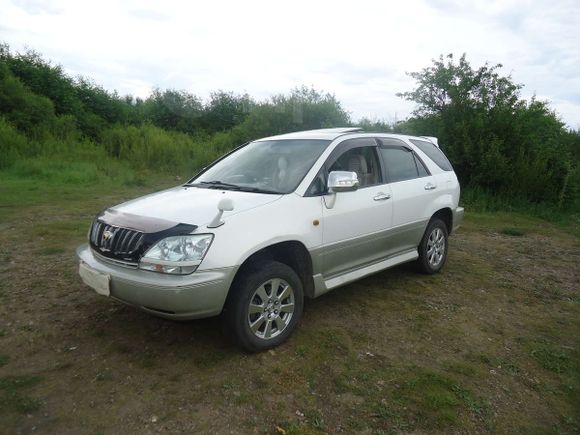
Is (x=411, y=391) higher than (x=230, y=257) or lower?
lower

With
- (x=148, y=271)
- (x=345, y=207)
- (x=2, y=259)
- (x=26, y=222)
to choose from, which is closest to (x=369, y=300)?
(x=345, y=207)

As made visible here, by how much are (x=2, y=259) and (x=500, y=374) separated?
18.7ft

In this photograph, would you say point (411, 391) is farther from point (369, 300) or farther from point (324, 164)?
point (324, 164)

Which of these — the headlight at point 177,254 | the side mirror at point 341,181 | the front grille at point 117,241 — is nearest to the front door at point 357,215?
the side mirror at point 341,181

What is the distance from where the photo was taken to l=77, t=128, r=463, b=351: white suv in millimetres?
2992

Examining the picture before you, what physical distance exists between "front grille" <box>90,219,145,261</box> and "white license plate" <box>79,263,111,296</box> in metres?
0.15

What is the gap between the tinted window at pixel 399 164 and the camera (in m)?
4.63

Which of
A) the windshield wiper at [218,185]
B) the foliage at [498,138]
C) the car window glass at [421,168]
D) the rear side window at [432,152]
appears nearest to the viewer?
the windshield wiper at [218,185]

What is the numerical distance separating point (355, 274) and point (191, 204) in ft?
5.41

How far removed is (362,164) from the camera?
4371mm

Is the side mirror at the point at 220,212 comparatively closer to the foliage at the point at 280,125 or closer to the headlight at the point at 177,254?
the headlight at the point at 177,254

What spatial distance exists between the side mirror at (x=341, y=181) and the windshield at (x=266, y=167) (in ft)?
0.86

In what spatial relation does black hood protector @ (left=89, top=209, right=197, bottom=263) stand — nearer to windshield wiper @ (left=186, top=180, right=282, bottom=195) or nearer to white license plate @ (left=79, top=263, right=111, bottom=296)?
white license plate @ (left=79, top=263, right=111, bottom=296)

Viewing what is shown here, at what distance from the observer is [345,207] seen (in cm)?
389
